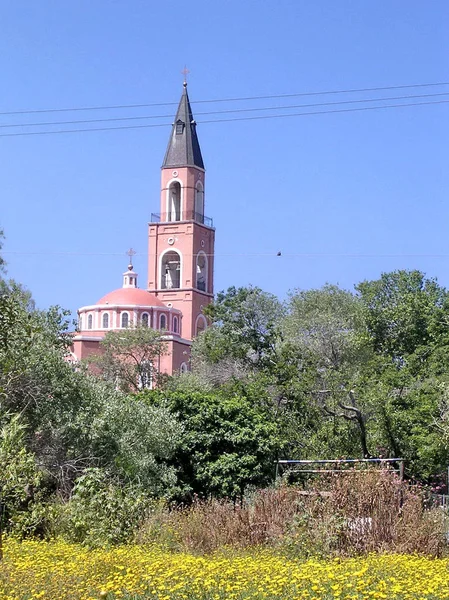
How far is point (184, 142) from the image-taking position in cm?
9475

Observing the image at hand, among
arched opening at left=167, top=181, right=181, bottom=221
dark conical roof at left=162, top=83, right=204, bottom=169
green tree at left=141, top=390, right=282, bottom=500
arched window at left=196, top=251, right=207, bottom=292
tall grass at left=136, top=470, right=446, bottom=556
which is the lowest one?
tall grass at left=136, top=470, right=446, bottom=556

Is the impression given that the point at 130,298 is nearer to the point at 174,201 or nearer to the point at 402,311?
the point at 174,201

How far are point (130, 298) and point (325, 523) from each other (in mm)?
69999

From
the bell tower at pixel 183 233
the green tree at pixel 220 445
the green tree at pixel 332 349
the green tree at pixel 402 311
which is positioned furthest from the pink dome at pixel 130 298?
the green tree at pixel 220 445

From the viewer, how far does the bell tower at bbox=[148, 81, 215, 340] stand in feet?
299

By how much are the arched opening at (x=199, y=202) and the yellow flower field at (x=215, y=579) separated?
273 feet

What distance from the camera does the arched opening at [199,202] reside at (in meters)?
94.8

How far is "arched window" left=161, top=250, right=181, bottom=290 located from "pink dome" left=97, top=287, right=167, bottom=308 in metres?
7.29

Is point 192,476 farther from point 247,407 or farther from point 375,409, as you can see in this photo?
point 375,409

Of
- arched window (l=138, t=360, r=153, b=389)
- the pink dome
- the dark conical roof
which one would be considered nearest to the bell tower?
the dark conical roof

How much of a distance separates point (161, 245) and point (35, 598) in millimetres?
84853

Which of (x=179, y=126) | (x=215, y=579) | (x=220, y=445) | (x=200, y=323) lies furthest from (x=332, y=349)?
(x=179, y=126)

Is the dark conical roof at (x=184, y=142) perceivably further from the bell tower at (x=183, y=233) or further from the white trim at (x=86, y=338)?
the white trim at (x=86, y=338)

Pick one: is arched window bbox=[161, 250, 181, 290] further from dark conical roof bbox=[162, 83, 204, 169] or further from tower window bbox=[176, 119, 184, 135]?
tower window bbox=[176, 119, 184, 135]
